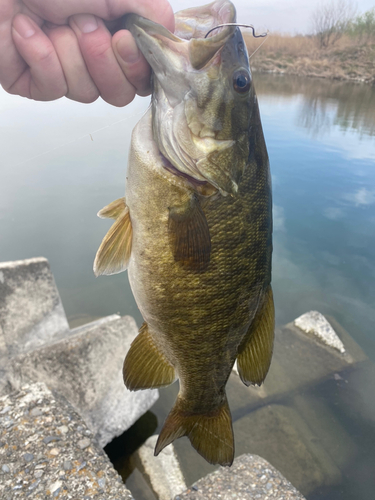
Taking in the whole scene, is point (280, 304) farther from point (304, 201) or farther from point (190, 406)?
point (190, 406)

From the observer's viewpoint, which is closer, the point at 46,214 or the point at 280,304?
the point at 280,304

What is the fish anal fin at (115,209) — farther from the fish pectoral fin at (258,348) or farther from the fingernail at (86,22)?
the fish pectoral fin at (258,348)

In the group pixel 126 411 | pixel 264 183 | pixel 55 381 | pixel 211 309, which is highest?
pixel 264 183

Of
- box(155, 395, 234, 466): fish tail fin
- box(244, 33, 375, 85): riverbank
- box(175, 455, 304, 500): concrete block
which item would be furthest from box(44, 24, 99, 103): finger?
box(244, 33, 375, 85): riverbank

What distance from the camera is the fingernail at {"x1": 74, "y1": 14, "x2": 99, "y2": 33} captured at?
1049 millimetres

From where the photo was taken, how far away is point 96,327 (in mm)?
2994

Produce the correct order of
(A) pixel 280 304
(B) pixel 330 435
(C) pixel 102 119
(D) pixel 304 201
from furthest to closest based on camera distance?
1. (D) pixel 304 201
2. (A) pixel 280 304
3. (B) pixel 330 435
4. (C) pixel 102 119

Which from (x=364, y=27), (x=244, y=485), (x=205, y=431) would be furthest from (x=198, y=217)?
(x=364, y=27)

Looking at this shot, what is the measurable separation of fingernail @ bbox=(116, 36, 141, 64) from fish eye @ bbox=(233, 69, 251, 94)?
319mm

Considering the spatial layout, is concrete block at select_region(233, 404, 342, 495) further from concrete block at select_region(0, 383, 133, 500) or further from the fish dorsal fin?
the fish dorsal fin

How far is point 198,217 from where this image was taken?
1.13 m

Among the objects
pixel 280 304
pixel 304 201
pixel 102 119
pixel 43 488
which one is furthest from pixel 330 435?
pixel 304 201

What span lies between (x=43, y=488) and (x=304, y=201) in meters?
7.73

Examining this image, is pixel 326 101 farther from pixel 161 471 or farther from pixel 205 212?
pixel 205 212
